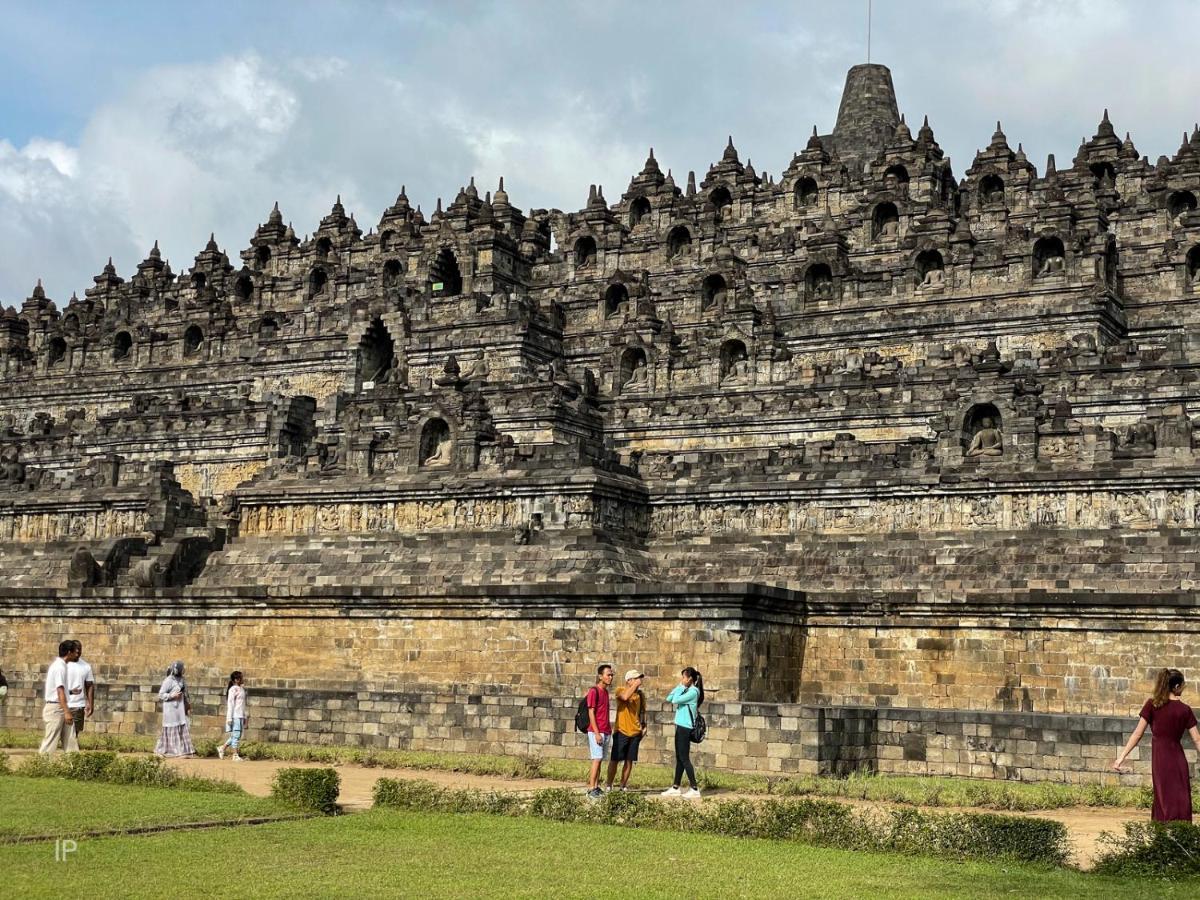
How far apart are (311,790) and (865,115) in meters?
63.0

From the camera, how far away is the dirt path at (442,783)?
21344mm

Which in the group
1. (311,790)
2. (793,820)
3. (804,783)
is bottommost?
(793,820)

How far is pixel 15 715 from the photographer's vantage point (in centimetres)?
3509

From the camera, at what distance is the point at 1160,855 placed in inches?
671

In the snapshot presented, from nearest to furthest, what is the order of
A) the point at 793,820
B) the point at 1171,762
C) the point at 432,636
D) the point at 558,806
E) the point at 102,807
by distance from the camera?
the point at 1171,762 → the point at 793,820 → the point at 102,807 → the point at 558,806 → the point at 432,636

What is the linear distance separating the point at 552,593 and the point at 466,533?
614 cm

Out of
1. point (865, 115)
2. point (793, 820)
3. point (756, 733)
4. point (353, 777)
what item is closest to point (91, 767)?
point (353, 777)

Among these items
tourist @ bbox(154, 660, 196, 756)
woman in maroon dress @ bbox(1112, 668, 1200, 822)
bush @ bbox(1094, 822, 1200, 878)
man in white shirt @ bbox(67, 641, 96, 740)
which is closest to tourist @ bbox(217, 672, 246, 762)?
tourist @ bbox(154, 660, 196, 756)

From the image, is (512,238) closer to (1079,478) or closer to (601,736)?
(1079,478)

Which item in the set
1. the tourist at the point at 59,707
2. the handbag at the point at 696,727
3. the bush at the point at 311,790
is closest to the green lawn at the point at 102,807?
the bush at the point at 311,790

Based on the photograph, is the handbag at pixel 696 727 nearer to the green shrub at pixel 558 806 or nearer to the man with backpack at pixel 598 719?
the man with backpack at pixel 598 719

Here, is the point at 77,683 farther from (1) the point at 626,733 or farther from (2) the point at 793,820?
(2) the point at 793,820

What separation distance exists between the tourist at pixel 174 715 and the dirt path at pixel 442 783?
1.68 feet

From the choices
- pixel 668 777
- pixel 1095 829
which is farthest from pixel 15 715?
pixel 1095 829
